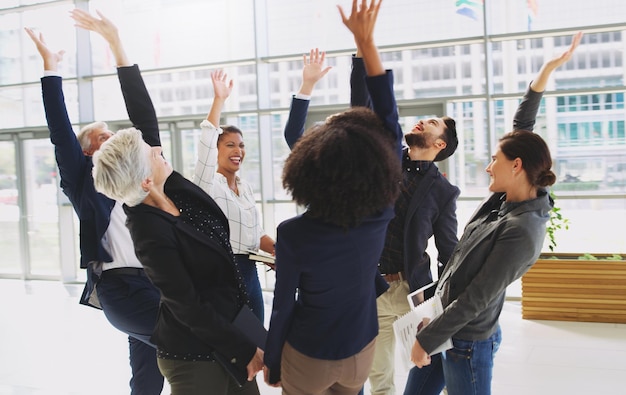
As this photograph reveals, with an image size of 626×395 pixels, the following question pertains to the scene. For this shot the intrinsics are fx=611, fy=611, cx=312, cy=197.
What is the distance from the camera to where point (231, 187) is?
324 cm

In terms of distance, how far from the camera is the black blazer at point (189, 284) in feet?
5.74

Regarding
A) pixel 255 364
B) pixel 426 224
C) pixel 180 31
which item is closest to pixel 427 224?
pixel 426 224

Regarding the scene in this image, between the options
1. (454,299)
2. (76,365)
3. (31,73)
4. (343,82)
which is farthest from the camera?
(31,73)

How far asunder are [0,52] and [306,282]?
940 cm

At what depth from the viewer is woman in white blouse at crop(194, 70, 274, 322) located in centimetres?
263

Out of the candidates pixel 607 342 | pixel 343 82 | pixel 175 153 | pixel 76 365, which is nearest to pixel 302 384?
pixel 76 365

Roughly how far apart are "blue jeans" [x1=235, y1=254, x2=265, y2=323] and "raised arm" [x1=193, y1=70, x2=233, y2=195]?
440 mm

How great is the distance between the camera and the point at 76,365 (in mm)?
4680

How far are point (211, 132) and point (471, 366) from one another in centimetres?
141

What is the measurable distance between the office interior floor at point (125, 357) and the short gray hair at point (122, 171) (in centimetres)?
244

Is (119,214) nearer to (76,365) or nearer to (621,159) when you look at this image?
(76,365)

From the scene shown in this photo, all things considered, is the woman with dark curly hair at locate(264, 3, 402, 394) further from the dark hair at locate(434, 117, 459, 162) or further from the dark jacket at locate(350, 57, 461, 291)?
the dark hair at locate(434, 117, 459, 162)

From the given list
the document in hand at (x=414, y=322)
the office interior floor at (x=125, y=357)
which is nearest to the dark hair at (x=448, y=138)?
the document in hand at (x=414, y=322)

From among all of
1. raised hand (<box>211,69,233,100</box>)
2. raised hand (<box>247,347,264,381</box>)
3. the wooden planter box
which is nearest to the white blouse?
raised hand (<box>211,69,233,100</box>)
